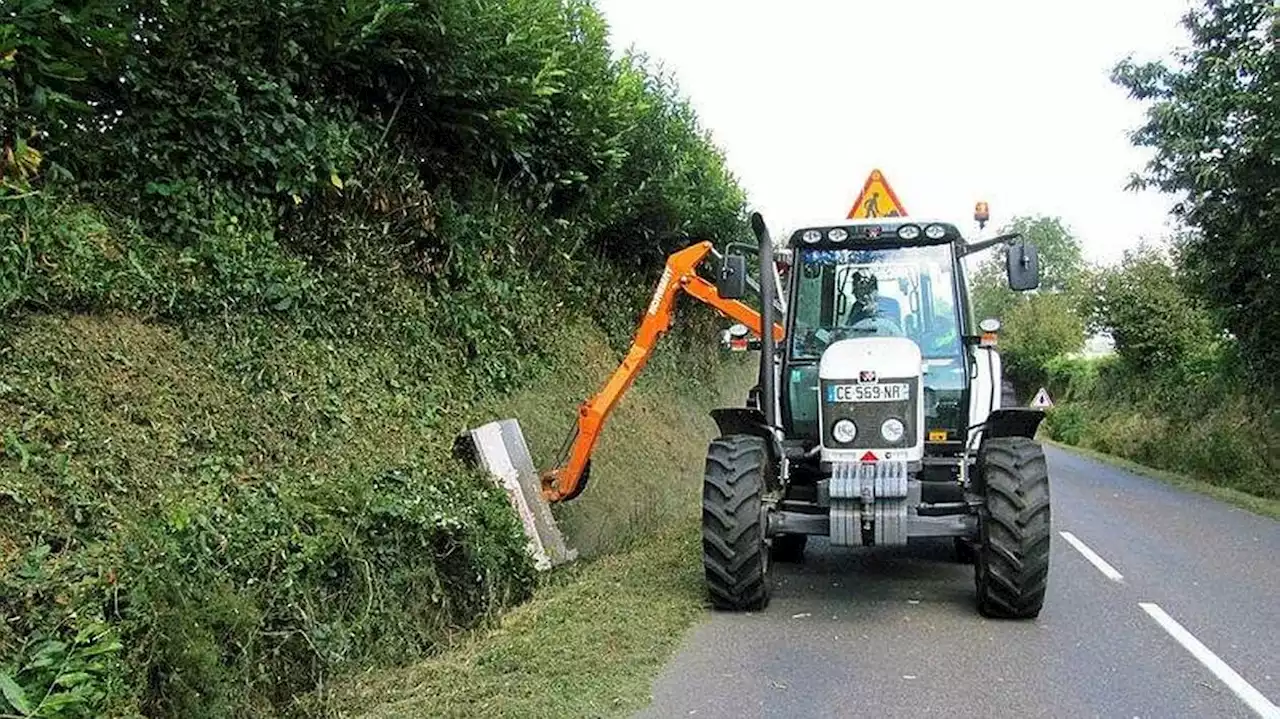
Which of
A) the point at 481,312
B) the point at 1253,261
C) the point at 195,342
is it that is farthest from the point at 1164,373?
the point at 195,342

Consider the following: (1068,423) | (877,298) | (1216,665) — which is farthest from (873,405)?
(1068,423)

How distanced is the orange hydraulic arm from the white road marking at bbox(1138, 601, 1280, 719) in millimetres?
3337

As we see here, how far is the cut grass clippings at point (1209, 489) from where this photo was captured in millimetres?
13469

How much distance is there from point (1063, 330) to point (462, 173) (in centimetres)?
3925

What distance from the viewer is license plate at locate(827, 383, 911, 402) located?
689cm

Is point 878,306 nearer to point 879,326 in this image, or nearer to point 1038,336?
point 879,326

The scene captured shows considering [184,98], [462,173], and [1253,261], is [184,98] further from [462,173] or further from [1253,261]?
[1253,261]

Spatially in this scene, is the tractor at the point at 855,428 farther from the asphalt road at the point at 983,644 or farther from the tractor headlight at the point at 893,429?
the asphalt road at the point at 983,644

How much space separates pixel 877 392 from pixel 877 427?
24 centimetres

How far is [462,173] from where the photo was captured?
947cm

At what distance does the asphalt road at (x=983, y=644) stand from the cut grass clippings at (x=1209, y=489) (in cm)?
441

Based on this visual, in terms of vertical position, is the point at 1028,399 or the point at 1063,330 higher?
the point at 1063,330

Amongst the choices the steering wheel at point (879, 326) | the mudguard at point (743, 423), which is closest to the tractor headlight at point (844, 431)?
the mudguard at point (743, 423)

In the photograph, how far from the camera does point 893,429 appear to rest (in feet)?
22.7
